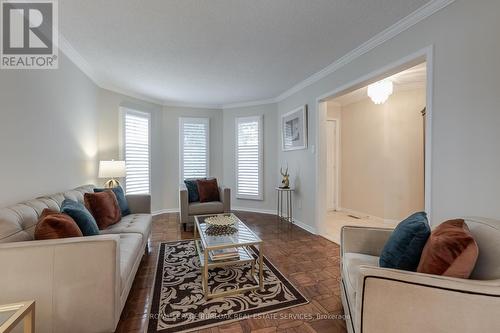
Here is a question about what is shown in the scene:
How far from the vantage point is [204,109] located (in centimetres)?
538

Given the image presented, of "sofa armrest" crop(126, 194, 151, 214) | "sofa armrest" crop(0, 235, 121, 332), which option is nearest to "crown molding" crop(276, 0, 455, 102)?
"sofa armrest" crop(0, 235, 121, 332)

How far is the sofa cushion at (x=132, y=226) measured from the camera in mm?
2354

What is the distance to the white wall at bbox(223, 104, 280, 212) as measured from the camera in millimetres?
5035

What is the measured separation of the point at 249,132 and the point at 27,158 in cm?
381

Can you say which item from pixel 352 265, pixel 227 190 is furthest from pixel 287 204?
pixel 352 265

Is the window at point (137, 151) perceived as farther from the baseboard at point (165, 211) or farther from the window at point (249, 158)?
the window at point (249, 158)

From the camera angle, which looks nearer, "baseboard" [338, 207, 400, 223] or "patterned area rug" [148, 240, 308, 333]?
"patterned area rug" [148, 240, 308, 333]

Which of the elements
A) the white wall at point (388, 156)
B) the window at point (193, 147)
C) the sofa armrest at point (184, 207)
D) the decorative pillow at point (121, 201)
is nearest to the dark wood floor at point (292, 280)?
the sofa armrest at point (184, 207)

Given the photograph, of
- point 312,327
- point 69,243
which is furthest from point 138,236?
point 312,327

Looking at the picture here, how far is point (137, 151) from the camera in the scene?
441cm

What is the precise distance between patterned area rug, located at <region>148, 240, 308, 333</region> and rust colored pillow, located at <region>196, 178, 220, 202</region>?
1.55 m

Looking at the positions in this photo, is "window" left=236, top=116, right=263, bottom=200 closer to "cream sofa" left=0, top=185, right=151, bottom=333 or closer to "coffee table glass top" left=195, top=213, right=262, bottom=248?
"coffee table glass top" left=195, top=213, right=262, bottom=248

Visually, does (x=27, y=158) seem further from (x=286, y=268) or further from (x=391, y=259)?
(x=391, y=259)

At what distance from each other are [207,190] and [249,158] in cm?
149
